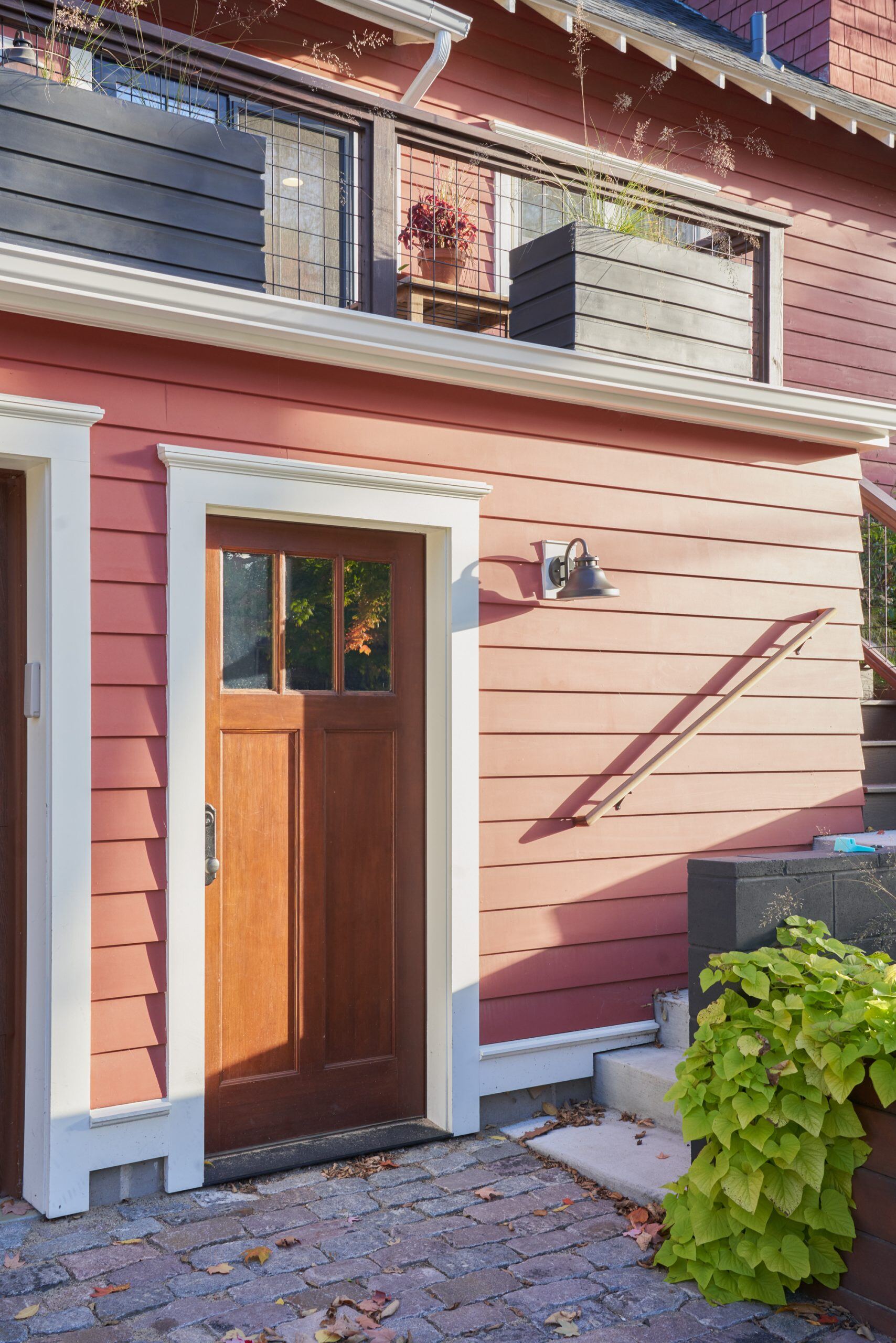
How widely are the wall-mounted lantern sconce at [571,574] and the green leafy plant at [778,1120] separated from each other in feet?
4.82

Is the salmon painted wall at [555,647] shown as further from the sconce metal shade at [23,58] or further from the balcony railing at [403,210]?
the sconce metal shade at [23,58]

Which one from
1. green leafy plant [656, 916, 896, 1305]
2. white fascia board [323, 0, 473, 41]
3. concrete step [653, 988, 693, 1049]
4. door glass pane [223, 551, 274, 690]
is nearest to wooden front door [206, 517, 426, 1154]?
door glass pane [223, 551, 274, 690]

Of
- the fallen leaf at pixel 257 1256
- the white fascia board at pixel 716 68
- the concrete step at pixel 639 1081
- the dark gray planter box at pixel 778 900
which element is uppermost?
the white fascia board at pixel 716 68

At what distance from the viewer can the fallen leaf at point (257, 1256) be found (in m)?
3.06

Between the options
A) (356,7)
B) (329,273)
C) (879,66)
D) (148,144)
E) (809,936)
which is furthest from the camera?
(879,66)

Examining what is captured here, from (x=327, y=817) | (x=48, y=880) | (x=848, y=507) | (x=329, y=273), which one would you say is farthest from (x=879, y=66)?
(x=48, y=880)

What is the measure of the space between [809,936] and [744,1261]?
86cm

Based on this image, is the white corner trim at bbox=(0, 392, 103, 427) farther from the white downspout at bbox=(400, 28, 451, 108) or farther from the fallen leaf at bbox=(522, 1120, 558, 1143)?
the fallen leaf at bbox=(522, 1120, 558, 1143)

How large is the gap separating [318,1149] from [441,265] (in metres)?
3.95

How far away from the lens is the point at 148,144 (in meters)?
3.36

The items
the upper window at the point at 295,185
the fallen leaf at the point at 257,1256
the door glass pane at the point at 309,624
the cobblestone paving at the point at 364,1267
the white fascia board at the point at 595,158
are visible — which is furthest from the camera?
the white fascia board at the point at 595,158

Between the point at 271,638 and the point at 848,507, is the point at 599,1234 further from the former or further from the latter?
the point at 848,507

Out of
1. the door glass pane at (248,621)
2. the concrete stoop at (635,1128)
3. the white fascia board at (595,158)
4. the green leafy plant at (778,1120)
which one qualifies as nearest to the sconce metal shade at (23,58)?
the door glass pane at (248,621)

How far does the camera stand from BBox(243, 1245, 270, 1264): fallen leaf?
10.0 ft
